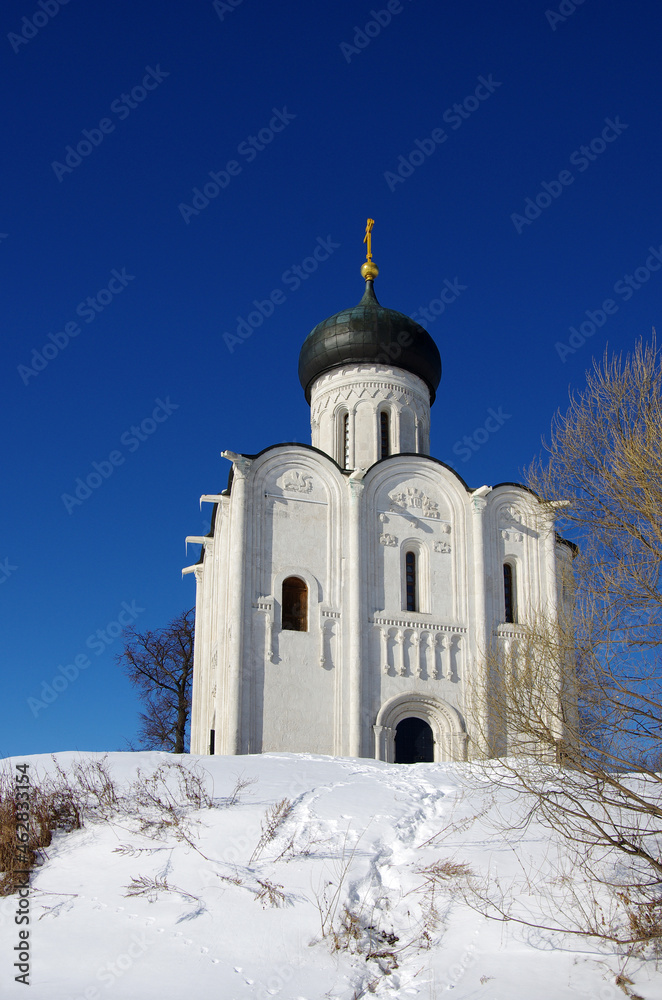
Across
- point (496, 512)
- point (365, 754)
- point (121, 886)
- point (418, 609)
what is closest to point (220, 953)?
point (121, 886)

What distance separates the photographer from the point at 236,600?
1537cm

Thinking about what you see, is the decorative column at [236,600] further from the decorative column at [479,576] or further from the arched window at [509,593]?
the arched window at [509,593]

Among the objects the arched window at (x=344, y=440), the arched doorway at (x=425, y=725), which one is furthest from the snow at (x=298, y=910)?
the arched window at (x=344, y=440)

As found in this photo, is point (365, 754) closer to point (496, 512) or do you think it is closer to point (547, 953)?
point (496, 512)

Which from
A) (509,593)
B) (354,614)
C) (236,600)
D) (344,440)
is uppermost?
(344,440)

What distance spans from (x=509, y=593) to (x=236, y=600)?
5269 mm

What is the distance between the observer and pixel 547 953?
6.59 meters

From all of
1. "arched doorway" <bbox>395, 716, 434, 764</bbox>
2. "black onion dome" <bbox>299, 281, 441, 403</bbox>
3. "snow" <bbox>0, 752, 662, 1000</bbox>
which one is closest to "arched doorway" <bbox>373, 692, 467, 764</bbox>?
"arched doorway" <bbox>395, 716, 434, 764</bbox>

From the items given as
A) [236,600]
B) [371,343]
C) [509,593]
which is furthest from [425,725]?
[371,343]

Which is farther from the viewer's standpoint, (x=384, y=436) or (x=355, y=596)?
(x=384, y=436)

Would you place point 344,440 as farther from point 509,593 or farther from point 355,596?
point 509,593

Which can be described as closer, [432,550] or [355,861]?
[355,861]

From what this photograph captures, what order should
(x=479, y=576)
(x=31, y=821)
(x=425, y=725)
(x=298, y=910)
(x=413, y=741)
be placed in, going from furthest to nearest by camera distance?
(x=479, y=576)
(x=425, y=725)
(x=413, y=741)
(x=31, y=821)
(x=298, y=910)

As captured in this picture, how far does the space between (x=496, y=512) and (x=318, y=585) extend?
3.88 meters
